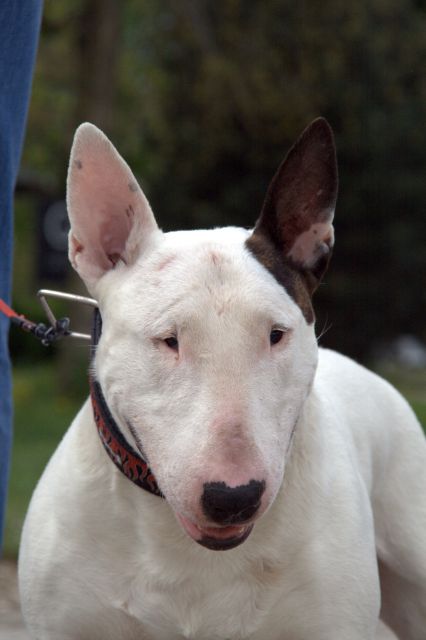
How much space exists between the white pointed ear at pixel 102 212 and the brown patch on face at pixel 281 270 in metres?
0.27

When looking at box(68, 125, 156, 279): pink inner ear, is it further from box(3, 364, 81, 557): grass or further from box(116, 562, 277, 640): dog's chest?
box(3, 364, 81, 557): grass

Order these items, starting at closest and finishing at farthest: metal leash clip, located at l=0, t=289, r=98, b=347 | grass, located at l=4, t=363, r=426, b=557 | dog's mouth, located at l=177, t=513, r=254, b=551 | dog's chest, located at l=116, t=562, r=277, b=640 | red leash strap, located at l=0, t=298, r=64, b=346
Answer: dog's mouth, located at l=177, t=513, r=254, b=551 → dog's chest, located at l=116, t=562, r=277, b=640 → metal leash clip, located at l=0, t=289, r=98, b=347 → red leash strap, located at l=0, t=298, r=64, b=346 → grass, located at l=4, t=363, r=426, b=557

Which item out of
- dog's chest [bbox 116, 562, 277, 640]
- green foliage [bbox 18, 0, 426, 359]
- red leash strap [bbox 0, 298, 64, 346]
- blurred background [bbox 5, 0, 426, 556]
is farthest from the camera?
green foliage [bbox 18, 0, 426, 359]

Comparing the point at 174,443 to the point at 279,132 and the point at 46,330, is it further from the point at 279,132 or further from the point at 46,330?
the point at 279,132

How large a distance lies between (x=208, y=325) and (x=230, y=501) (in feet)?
1.37

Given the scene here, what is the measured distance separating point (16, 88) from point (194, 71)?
1914 centimetres

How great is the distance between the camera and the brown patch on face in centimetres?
312

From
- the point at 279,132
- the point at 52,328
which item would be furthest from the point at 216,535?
the point at 279,132

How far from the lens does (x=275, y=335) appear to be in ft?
9.76

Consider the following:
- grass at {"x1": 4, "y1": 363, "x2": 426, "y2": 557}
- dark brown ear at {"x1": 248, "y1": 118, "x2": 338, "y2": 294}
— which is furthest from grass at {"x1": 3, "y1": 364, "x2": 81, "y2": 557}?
dark brown ear at {"x1": 248, "y1": 118, "x2": 338, "y2": 294}

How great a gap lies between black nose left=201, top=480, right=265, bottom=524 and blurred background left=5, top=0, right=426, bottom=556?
52.1 feet

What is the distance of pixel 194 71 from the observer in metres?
23.1

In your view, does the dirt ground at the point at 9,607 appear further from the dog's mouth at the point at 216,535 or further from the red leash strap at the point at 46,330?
the dog's mouth at the point at 216,535

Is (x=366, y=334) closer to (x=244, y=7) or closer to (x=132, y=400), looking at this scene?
(x=244, y=7)
